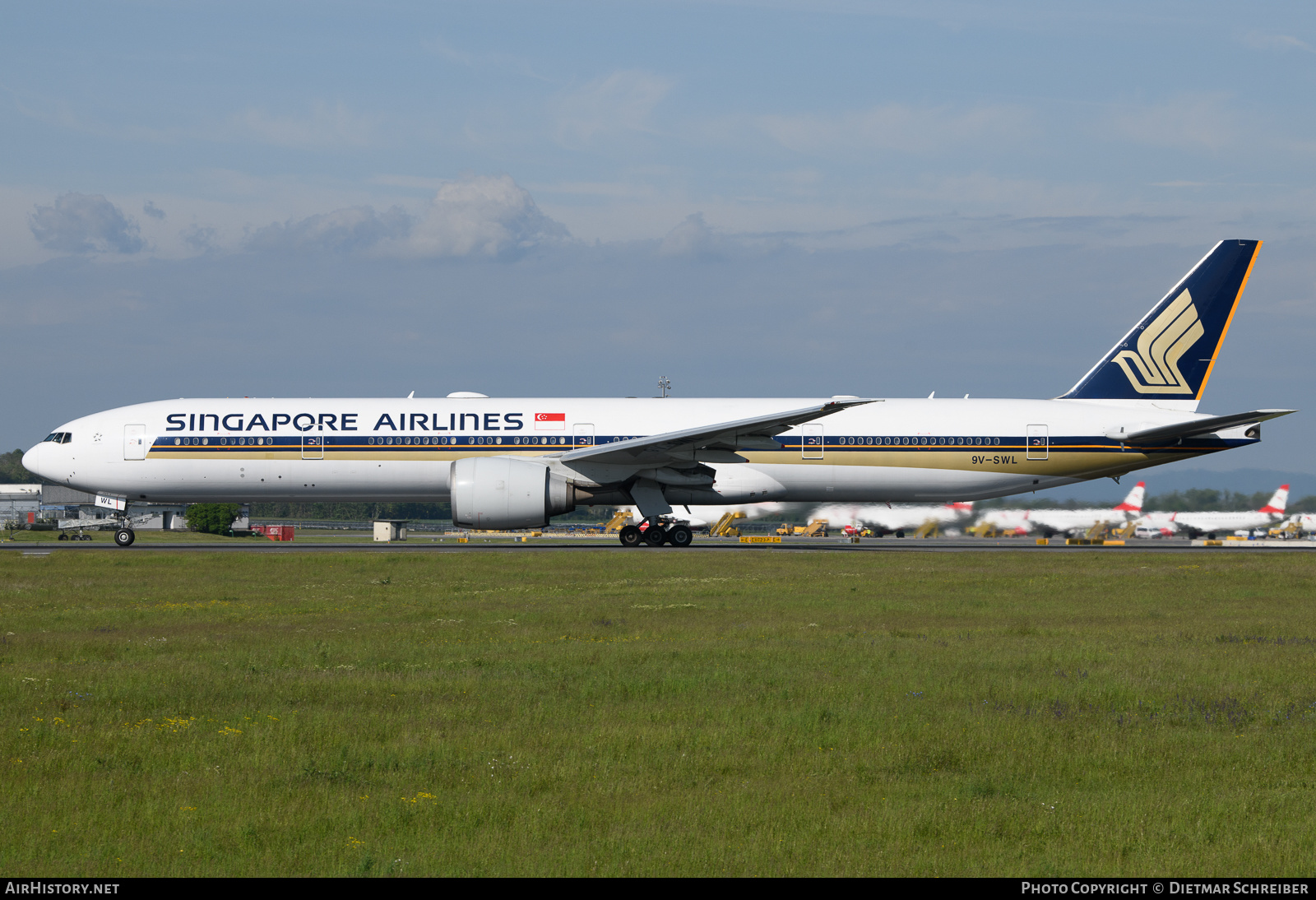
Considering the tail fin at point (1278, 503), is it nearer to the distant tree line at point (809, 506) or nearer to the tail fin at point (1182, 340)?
the distant tree line at point (809, 506)

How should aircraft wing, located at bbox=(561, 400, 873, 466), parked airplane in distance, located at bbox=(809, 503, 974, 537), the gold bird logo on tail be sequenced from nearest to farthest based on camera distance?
1. aircraft wing, located at bbox=(561, 400, 873, 466)
2. the gold bird logo on tail
3. parked airplane in distance, located at bbox=(809, 503, 974, 537)

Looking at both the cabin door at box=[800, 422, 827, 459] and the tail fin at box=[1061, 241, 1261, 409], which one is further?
the tail fin at box=[1061, 241, 1261, 409]

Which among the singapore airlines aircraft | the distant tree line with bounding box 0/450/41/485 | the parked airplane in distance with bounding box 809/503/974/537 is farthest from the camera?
the distant tree line with bounding box 0/450/41/485

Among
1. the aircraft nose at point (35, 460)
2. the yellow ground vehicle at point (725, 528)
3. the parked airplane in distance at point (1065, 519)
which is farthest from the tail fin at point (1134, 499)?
the aircraft nose at point (35, 460)

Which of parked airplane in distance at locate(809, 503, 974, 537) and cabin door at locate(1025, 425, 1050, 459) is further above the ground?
cabin door at locate(1025, 425, 1050, 459)

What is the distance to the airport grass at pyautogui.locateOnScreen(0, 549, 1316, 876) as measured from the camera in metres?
6.03

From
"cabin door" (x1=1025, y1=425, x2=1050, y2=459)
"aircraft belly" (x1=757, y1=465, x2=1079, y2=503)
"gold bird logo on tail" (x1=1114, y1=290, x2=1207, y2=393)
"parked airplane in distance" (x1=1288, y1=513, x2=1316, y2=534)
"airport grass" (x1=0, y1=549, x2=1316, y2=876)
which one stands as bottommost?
"airport grass" (x1=0, y1=549, x2=1316, y2=876)

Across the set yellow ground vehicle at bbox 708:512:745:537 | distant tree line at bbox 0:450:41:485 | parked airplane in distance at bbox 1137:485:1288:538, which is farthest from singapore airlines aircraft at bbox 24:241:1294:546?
distant tree line at bbox 0:450:41:485

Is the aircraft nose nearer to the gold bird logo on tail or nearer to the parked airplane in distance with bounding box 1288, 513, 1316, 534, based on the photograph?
the gold bird logo on tail

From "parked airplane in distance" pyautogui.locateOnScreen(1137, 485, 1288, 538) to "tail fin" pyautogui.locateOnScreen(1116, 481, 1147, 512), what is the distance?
175cm

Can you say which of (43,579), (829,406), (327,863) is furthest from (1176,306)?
(327,863)

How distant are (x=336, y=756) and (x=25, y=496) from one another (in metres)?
100

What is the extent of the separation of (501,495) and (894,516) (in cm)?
2502

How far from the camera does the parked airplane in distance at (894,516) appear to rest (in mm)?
44062
